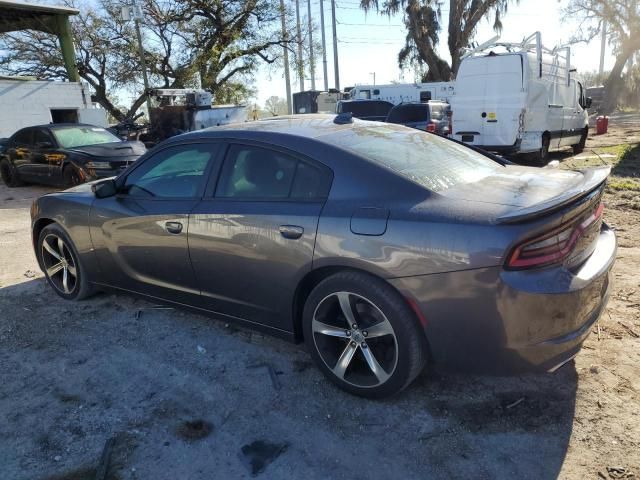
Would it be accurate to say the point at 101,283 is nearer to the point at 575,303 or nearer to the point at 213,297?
the point at 213,297

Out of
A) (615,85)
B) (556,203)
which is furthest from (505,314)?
(615,85)

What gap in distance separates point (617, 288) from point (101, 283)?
4.20 m

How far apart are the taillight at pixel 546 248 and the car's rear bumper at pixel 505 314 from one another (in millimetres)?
46

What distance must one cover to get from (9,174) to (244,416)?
469 inches

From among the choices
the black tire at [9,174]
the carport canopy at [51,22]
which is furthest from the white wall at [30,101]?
the black tire at [9,174]

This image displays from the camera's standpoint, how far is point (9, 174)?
39.3 feet

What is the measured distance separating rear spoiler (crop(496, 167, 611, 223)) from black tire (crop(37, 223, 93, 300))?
3463 millimetres

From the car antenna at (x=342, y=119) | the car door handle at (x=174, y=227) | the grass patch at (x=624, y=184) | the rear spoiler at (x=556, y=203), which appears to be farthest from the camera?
the grass patch at (x=624, y=184)

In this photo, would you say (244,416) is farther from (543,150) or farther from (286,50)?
(286,50)

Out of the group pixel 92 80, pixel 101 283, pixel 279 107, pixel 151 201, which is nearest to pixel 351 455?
pixel 151 201

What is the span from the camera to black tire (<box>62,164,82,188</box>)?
962 cm

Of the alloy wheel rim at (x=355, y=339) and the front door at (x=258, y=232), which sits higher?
the front door at (x=258, y=232)

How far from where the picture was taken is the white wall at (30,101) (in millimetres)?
17703

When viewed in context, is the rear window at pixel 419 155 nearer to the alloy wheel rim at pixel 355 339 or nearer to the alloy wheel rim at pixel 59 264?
the alloy wheel rim at pixel 355 339
